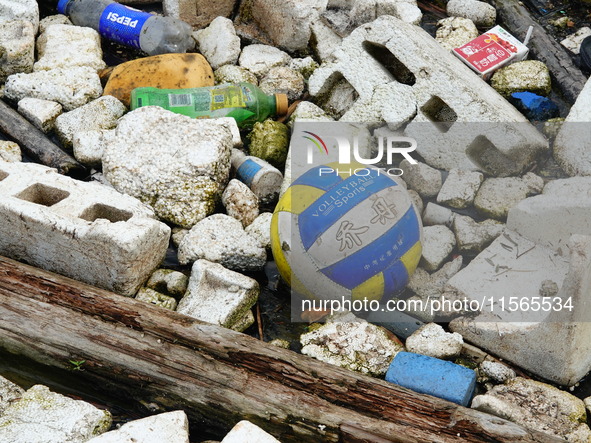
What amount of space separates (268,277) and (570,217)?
1984 millimetres

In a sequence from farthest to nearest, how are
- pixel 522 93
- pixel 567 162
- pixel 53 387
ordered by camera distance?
pixel 522 93 < pixel 567 162 < pixel 53 387

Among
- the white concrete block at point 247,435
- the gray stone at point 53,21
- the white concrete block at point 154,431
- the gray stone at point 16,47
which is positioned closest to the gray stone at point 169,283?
the white concrete block at point 154,431

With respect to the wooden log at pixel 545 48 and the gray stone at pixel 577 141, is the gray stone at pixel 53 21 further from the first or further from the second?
the gray stone at pixel 577 141

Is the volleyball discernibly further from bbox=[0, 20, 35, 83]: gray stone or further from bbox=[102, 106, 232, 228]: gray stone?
bbox=[0, 20, 35, 83]: gray stone

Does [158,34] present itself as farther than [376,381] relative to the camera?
Yes

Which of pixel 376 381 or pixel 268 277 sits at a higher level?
pixel 376 381

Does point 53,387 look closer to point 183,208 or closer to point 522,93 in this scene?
point 183,208

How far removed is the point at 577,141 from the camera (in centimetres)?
538

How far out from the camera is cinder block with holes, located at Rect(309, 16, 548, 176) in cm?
540

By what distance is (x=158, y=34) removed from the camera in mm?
6602

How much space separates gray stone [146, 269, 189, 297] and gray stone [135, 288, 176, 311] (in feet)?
0.30

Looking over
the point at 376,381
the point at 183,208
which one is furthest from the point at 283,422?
the point at 183,208

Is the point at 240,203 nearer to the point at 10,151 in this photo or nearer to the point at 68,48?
the point at 10,151

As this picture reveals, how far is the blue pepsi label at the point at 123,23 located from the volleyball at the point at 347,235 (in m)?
2.81
